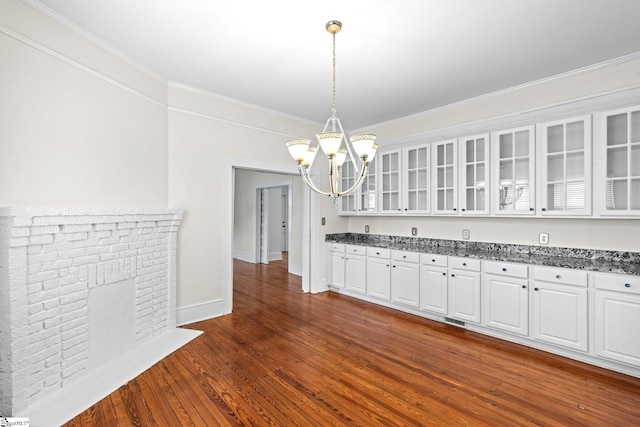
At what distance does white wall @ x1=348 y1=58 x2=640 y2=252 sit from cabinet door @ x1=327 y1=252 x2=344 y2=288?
3.18ft

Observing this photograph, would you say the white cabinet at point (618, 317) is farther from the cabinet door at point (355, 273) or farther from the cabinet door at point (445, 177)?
the cabinet door at point (355, 273)

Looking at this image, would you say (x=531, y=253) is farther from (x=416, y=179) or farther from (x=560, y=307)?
(x=416, y=179)

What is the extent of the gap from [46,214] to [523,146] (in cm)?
445

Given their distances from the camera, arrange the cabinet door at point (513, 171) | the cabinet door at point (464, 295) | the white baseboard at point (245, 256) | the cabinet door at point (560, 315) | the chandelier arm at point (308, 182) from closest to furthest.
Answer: the chandelier arm at point (308, 182) < the cabinet door at point (560, 315) < the cabinet door at point (513, 171) < the cabinet door at point (464, 295) < the white baseboard at point (245, 256)

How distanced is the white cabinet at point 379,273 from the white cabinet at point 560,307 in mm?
1732

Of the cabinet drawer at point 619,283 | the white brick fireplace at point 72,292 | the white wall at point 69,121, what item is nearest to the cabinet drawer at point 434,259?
the cabinet drawer at point 619,283

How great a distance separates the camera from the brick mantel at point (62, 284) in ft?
6.57

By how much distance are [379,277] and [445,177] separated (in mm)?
1660

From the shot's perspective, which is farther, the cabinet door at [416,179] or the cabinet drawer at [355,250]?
the cabinet drawer at [355,250]

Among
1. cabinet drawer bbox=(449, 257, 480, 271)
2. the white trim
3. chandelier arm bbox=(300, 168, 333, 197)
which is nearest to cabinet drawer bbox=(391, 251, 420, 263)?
cabinet drawer bbox=(449, 257, 480, 271)

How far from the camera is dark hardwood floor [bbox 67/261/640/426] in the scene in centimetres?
206

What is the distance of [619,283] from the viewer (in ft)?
8.46

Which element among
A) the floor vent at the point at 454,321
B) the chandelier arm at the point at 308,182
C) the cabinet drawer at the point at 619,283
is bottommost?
the floor vent at the point at 454,321

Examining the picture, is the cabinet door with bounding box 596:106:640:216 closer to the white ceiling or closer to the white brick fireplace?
the white ceiling
